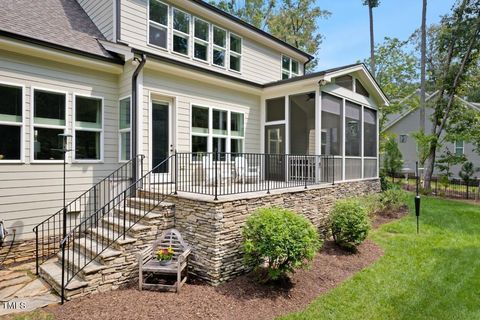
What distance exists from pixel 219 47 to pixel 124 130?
457cm

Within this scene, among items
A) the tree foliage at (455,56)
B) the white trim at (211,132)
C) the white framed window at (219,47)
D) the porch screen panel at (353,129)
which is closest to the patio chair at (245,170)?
the white trim at (211,132)

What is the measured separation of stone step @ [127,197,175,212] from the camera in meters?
5.75

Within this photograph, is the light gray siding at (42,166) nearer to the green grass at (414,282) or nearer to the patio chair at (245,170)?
the patio chair at (245,170)

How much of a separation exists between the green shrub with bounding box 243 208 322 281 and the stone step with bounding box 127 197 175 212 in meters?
1.75

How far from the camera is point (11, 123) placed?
5949 mm

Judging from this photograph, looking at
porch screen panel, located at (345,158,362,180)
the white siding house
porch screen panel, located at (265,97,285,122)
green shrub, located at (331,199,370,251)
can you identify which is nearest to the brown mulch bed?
green shrub, located at (331,199,370,251)

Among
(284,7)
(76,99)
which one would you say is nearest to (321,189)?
(76,99)

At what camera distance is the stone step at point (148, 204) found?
5.75 meters

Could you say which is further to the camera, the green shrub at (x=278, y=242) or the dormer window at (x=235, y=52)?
the dormer window at (x=235, y=52)

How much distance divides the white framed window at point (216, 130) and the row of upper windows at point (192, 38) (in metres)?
1.84

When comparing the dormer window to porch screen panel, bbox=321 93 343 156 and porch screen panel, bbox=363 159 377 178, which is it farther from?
porch screen panel, bbox=363 159 377 178

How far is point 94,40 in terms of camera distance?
25.0 feet

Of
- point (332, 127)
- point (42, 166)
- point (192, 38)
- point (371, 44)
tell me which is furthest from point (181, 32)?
point (371, 44)

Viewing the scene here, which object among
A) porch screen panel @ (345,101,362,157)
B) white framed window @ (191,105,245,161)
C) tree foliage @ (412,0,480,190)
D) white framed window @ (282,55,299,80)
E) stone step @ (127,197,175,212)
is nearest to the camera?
stone step @ (127,197,175,212)
